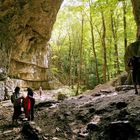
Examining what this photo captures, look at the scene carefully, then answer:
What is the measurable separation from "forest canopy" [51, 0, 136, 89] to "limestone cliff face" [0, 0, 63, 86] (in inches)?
123

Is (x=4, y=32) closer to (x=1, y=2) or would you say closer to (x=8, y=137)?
(x=1, y=2)

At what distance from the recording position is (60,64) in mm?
51000

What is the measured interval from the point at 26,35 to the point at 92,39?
7.04m

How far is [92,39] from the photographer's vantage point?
3038 cm

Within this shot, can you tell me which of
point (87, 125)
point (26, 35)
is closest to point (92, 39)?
point (26, 35)

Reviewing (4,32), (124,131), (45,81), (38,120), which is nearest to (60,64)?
(45,81)

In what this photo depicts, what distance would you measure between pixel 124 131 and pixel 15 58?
24.9m

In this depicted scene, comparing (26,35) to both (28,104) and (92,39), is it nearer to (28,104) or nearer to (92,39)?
(92,39)

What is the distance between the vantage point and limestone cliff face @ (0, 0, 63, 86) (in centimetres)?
2677

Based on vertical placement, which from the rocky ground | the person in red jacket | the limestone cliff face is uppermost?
the limestone cliff face

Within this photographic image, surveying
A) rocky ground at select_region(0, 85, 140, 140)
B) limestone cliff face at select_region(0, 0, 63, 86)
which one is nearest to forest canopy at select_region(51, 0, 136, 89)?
limestone cliff face at select_region(0, 0, 63, 86)

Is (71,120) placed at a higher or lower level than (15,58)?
lower

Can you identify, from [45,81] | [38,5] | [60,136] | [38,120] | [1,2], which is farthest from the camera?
[45,81]

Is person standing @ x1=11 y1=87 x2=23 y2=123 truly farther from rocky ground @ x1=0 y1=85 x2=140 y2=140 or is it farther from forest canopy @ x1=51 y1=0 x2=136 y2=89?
forest canopy @ x1=51 y1=0 x2=136 y2=89
